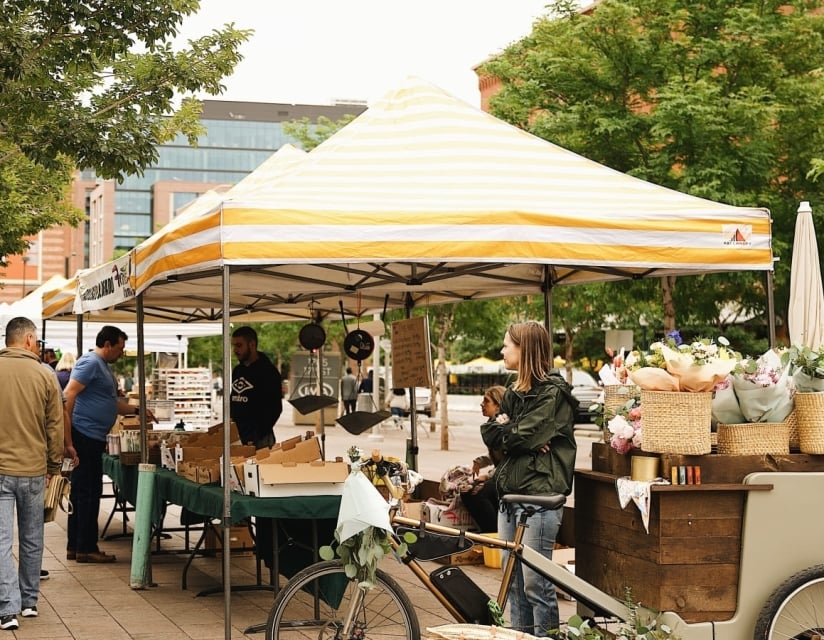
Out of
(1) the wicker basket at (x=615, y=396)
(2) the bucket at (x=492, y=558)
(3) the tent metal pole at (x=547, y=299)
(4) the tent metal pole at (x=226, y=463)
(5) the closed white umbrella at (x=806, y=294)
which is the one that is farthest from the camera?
(5) the closed white umbrella at (x=806, y=294)

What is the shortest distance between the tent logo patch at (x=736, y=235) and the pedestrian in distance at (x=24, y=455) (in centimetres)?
463

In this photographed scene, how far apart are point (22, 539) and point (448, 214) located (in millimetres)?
3731

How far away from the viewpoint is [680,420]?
17.7 ft

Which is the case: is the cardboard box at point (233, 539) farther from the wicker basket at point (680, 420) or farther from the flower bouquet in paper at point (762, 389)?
the flower bouquet in paper at point (762, 389)

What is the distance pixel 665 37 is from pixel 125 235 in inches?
5883

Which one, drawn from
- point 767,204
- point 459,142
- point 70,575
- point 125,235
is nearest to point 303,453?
point 459,142

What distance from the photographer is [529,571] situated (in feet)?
19.1

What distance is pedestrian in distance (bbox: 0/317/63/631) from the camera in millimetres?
7320

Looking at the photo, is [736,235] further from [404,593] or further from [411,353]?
[411,353]

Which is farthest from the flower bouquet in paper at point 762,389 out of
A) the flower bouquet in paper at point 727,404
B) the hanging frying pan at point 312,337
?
the hanging frying pan at point 312,337

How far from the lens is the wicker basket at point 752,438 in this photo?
5547 mm

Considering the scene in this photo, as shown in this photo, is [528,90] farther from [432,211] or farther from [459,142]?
[432,211]

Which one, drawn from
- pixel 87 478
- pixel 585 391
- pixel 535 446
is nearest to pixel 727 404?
pixel 535 446

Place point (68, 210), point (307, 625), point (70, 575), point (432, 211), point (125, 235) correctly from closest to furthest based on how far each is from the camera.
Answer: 1. point (307, 625)
2. point (432, 211)
3. point (70, 575)
4. point (68, 210)
5. point (125, 235)
